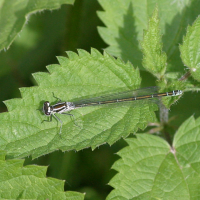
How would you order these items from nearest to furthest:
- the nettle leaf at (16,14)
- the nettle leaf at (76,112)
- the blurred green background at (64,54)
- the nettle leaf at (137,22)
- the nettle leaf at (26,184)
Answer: the nettle leaf at (26,184), the nettle leaf at (76,112), the nettle leaf at (16,14), the nettle leaf at (137,22), the blurred green background at (64,54)

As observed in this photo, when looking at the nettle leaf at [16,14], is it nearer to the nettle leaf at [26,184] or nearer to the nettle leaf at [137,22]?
the nettle leaf at [137,22]

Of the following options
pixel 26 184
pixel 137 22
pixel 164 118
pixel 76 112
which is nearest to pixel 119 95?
pixel 76 112

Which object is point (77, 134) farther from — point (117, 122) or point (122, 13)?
point (122, 13)

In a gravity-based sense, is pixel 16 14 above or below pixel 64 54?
above

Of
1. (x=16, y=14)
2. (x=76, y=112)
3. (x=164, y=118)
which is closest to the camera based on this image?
(x=76, y=112)

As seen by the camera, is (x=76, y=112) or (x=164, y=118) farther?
(x=164, y=118)

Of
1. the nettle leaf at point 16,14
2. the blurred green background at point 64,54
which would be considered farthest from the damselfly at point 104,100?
the nettle leaf at point 16,14

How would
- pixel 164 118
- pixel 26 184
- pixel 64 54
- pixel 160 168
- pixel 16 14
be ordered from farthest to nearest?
pixel 64 54 → pixel 164 118 → pixel 16 14 → pixel 160 168 → pixel 26 184

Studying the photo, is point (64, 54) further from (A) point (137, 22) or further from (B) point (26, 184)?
(B) point (26, 184)

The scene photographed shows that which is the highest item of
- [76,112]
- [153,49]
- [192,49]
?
[153,49]
